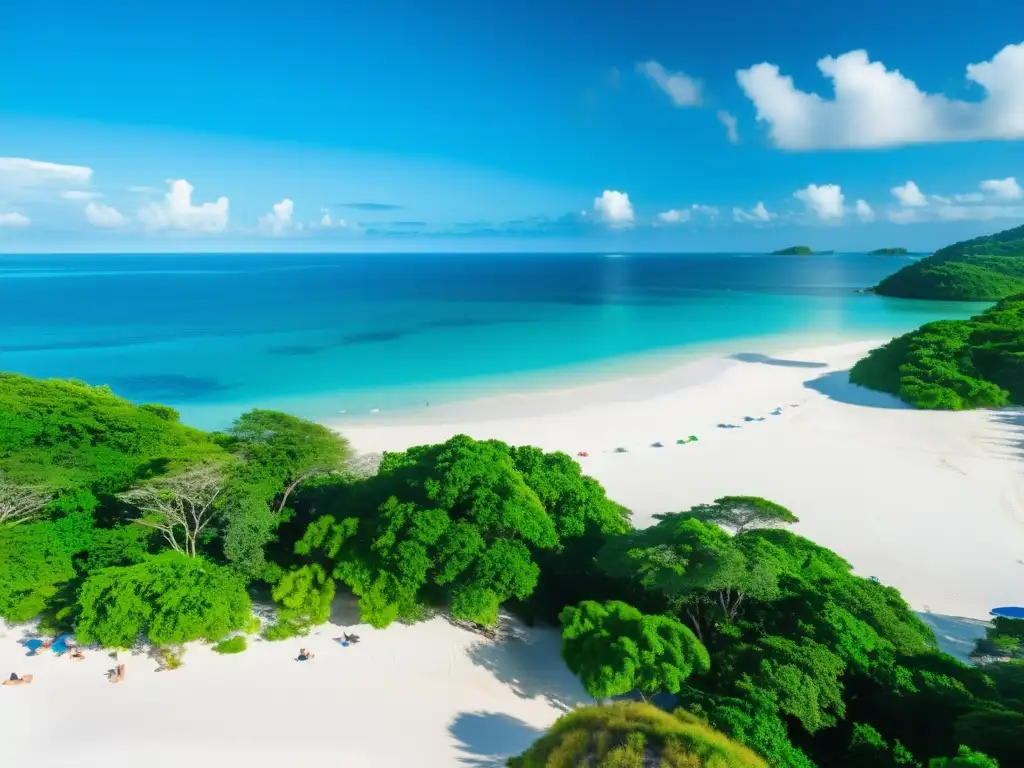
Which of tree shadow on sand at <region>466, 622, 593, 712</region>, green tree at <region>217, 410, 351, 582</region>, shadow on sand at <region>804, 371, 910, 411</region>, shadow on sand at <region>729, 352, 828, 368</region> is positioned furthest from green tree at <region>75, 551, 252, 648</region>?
shadow on sand at <region>729, 352, 828, 368</region>

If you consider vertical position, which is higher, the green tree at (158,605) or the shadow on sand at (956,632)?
the green tree at (158,605)

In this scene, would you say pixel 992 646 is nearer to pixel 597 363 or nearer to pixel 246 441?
pixel 246 441

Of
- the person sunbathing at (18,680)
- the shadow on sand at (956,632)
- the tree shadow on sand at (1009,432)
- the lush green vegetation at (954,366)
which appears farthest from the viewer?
the lush green vegetation at (954,366)

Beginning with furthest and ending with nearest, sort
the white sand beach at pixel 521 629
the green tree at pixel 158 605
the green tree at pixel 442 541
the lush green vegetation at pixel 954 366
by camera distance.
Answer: the lush green vegetation at pixel 954 366, the green tree at pixel 442 541, the green tree at pixel 158 605, the white sand beach at pixel 521 629

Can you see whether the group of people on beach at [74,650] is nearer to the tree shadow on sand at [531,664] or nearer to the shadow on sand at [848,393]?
the tree shadow on sand at [531,664]

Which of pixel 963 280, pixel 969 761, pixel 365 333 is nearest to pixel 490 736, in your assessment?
pixel 969 761

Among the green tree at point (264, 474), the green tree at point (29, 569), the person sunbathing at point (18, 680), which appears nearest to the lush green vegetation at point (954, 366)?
the green tree at point (264, 474)

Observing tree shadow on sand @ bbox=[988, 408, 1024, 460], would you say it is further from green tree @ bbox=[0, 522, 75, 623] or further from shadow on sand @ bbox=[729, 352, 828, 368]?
green tree @ bbox=[0, 522, 75, 623]
